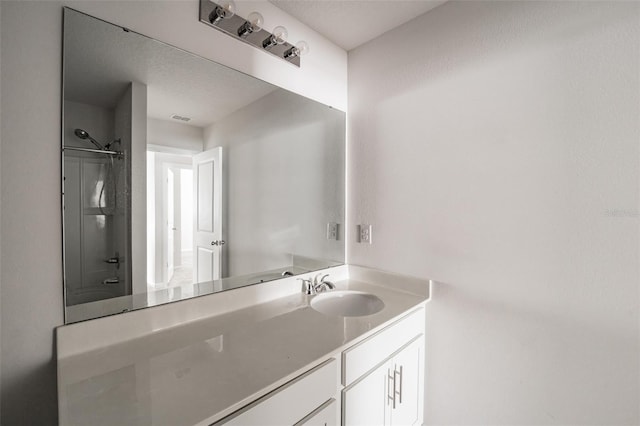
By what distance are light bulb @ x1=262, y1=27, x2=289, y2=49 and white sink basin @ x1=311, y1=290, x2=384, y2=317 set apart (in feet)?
4.51

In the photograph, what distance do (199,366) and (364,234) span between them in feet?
4.06

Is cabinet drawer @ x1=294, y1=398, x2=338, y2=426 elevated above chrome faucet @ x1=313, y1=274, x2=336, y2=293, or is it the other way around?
chrome faucet @ x1=313, y1=274, x2=336, y2=293

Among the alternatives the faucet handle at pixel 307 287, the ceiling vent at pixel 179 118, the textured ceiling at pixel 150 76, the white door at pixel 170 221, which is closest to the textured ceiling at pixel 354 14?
the textured ceiling at pixel 150 76

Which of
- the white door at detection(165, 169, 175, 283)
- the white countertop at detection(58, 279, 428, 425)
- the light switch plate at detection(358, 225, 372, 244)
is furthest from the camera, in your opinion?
the light switch plate at detection(358, 225, 372, 244)

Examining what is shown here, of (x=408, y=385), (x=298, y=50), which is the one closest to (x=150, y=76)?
(x=298, y=50)

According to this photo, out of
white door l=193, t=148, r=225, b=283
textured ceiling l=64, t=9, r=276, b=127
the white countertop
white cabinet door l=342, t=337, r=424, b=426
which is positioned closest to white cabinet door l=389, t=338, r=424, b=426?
white cabinet door l=342, t=337, r=424, b=426

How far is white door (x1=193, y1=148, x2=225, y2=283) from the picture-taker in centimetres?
133

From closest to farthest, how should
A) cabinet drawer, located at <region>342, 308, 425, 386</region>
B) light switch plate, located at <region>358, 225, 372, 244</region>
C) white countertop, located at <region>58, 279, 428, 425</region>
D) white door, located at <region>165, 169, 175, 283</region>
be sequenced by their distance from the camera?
white countertop, located at <region>58, 279, 428, 425</region> < cabinet drawer, located at <region>342, 308, 425, 386</region> < white door, located at <region>165, 169, 175, 283</region> < light switch plate, located at <region>358, 225, 372, 244</region>

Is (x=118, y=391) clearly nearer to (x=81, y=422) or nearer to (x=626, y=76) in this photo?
(x=81, y=422)

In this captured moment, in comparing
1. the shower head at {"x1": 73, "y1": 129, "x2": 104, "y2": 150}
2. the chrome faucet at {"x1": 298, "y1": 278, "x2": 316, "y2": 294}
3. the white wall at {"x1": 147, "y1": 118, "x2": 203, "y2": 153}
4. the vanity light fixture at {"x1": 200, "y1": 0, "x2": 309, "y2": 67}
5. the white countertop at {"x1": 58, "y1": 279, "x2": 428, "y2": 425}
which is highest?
the vanity light fixture at {"x1": 200, "y1": 0, "x2": 309, "y2": 67}

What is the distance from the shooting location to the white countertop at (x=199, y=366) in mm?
704

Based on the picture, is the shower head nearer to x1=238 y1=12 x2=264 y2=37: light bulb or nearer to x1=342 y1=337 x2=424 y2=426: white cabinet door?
x1=238 y1=12 x2=264 y2=37: light bulb

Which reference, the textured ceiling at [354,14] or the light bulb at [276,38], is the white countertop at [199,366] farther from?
the textured ceiling at [354,14]

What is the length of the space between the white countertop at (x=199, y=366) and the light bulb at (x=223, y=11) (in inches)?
53.3
